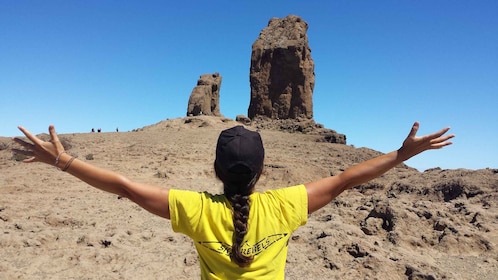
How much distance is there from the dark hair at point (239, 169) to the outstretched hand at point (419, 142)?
695 millimetres

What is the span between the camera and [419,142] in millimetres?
1711

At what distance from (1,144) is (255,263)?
58.4 ft

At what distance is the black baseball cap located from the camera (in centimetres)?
146

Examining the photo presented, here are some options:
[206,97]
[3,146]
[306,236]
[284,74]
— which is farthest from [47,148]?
[206,97]

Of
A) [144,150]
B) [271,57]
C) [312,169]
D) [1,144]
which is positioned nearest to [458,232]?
[312,169]

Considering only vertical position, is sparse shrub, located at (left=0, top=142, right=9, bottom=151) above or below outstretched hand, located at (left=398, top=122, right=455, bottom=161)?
above

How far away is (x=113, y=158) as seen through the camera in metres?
12.9

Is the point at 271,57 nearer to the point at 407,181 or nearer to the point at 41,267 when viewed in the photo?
the point at 407,181

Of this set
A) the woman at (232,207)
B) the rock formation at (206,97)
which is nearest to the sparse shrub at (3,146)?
the rock formation at (206,97)

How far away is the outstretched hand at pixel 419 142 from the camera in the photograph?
5.56ft

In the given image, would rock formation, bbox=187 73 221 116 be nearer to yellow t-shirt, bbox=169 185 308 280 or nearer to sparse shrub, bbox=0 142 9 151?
sparse shrub, bbox=0 142 9 151

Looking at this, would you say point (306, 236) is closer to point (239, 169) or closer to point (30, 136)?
point (239, 169)

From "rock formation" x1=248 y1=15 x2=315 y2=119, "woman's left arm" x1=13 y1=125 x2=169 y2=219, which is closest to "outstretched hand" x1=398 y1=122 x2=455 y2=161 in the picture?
"woman's left arm" x1=13 y1=125 x2=169 y2=219

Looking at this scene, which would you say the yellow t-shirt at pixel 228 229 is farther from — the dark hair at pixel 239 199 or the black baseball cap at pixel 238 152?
the black baseball cap at pixel 238 152
